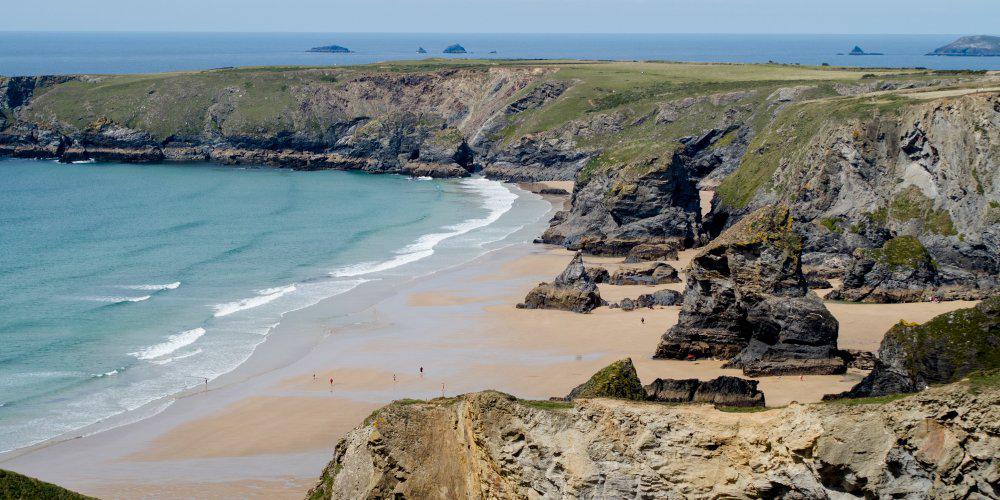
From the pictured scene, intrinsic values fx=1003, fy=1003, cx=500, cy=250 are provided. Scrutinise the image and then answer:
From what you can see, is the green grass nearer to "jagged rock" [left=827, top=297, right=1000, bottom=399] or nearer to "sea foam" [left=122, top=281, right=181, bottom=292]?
"jagged rock" [left=827, top=297, right=1000, bottom=399]

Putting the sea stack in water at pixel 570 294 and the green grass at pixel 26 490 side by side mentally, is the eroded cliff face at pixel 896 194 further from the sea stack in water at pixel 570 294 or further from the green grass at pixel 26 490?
the green grass at pixel 26 490

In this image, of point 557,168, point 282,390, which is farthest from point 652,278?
point 557,168

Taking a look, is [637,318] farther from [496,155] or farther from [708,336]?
[496,155]

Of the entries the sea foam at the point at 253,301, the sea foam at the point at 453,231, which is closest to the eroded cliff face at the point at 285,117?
the sea foam at the point at 453,231

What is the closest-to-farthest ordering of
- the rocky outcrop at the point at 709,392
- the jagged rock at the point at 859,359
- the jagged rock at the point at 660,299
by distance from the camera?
the rocky outcrop at the point at 709,392 → the jagged rock at the point at 859,359 → the jagged rock at the point at 660,299

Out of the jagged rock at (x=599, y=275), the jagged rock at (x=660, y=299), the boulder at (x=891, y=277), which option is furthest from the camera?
the jagged rock at (x=599, y=275)

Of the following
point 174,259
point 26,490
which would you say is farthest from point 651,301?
point 26,490

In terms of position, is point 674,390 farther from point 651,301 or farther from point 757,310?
point 651,301
